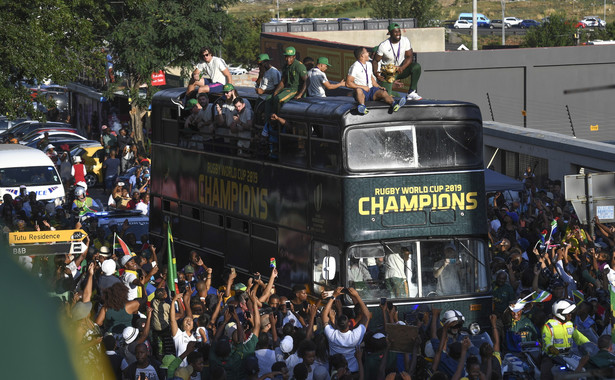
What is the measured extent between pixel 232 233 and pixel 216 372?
664cm

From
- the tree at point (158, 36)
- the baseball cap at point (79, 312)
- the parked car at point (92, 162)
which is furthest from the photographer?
the tree at point (158, 36)

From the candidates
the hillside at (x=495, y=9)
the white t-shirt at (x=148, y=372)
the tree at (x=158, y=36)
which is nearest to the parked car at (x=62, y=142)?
the tree at (x=158, y=36)

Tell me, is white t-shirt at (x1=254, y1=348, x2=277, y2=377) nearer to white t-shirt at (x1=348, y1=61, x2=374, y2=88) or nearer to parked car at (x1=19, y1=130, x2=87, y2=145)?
white t-shirt at (x1=348, y1=61, x2=374, y2=88)

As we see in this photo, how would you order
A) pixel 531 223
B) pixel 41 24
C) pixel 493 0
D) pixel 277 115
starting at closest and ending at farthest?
1. pixel 277 115
2. pixel 531 223
3. pixel 41 24
4. pixel 493 0

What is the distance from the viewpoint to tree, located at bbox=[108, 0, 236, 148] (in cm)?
3653

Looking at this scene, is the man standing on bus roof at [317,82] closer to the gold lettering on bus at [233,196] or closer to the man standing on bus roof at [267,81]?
the man standing on bus roof at [267,81]

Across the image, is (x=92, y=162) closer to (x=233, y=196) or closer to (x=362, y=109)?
(x=233, y=196)

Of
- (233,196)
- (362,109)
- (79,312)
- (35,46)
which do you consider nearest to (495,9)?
(35,46)

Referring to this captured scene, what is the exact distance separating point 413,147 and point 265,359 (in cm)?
382

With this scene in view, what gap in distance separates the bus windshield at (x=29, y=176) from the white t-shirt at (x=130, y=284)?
12.6 metres

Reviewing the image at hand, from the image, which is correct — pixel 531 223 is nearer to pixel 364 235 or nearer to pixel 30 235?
pixel 364 235

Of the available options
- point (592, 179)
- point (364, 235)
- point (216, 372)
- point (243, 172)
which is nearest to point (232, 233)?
point (243, 172)

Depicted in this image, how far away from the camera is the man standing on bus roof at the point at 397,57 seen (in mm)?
12703

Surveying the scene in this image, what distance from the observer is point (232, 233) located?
47.3ft
